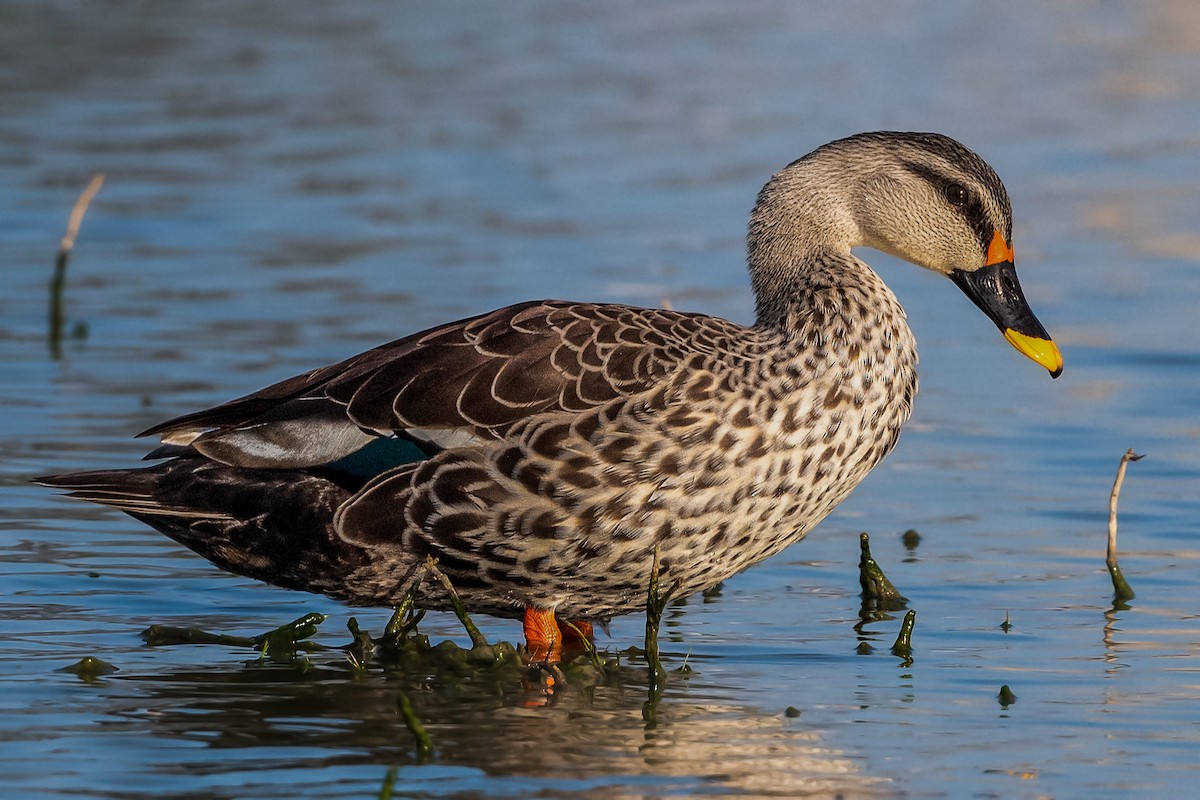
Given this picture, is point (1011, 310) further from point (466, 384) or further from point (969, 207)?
point (466, 384)

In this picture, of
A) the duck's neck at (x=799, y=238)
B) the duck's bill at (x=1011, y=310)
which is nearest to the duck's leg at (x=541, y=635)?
the duck's neck at (x=799, y=238)

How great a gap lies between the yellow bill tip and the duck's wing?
114 centimetres

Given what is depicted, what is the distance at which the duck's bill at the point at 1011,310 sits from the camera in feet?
25.3

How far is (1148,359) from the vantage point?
11570 mm

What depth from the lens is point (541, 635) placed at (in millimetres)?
7176

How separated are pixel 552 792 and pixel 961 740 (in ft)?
4.28

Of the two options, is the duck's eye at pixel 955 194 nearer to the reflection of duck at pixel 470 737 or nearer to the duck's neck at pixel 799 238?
the duck's neck at pixel 799 238

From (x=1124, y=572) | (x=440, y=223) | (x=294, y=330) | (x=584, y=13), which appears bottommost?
(x=1124, y=572)

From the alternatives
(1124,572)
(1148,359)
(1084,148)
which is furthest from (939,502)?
(1084,148)

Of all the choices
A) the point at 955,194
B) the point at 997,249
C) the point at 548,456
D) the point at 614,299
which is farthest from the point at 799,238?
the point at 614,299

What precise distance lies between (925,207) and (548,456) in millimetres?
1875

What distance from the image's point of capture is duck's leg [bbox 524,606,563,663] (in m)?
7.17

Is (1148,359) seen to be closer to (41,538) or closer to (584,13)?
(41,538)

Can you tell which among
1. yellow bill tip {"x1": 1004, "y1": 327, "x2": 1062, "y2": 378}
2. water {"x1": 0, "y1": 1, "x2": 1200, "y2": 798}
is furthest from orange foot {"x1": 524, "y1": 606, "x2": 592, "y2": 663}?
yellow bill tip {"x1": 1004, "y1": 327, "x2": 1062, "y2": 378}
